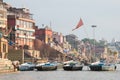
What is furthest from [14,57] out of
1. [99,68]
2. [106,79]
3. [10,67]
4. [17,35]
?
[106,79]

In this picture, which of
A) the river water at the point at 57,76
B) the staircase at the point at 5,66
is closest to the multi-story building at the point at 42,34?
the staircase at the point at 5,66

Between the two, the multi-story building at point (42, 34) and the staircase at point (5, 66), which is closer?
the staircase at point (5, 66)

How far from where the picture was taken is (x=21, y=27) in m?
156

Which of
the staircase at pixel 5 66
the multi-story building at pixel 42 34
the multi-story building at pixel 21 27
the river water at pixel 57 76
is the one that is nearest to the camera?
the river water at pixel 57 76

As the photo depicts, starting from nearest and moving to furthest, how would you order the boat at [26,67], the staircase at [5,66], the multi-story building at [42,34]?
the staircase at [5,66] → the boat at [26,67] → the multi-story building at [42,34]

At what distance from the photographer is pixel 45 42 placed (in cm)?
18662

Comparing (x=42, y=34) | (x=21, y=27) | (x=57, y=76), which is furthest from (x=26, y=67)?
(x=42, y=34)

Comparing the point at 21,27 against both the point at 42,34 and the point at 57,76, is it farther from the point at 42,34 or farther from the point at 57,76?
the point at 57,76

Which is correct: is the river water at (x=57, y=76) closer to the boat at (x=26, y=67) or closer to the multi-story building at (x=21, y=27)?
the boat at (x=26, y=67)

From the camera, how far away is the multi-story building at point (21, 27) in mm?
152000

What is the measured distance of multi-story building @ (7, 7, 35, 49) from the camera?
152 meters

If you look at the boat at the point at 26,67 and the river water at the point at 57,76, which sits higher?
the boat at the point at 26,67

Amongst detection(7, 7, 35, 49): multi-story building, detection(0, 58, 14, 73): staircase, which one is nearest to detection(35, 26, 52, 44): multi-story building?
detection(7, 7, 35, 49): multi-story building

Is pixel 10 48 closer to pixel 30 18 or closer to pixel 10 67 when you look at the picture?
pixel 30 18
